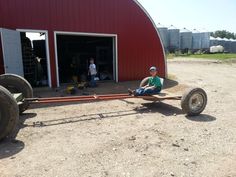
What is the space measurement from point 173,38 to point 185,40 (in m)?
3.69

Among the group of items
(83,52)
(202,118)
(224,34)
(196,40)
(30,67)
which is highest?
(224,34)

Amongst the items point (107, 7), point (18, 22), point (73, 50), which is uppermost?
point (107, 7)

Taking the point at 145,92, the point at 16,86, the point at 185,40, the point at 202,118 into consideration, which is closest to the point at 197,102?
the point at 202,118

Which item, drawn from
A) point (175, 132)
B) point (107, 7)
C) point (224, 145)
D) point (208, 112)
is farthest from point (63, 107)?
point (107, 7)

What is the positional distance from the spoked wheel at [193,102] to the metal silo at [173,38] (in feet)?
160

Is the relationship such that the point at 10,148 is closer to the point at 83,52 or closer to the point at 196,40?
the point at 83,52

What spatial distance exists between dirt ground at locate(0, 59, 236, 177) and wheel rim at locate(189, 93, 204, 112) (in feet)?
0.94

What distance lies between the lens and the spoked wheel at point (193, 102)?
802 centimetres

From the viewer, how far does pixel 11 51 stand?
38.1ft

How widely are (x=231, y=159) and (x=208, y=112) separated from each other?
150 inches

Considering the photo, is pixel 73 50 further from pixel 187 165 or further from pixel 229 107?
pixel 187 165

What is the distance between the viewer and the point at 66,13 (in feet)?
44.4

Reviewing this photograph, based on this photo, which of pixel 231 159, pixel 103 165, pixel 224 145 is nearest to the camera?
pixel 103 165

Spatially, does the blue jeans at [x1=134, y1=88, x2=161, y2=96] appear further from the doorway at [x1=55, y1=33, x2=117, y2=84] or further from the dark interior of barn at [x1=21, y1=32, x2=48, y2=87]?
the doorway at [x1=55, y1=33, x2=117, y2=84]
